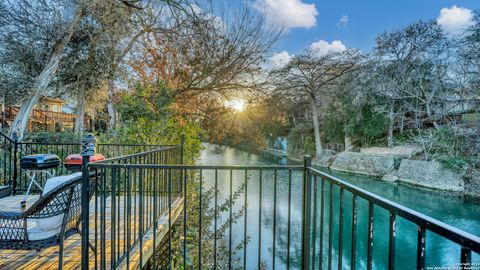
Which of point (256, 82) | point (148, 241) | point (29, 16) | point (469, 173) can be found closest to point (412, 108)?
point (469, 173)

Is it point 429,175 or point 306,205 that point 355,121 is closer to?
point 429,175

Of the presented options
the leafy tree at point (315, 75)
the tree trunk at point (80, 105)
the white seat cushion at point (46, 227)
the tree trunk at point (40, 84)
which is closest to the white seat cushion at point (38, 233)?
the white seat cushion at point (46, 227)

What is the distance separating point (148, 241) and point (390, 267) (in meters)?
2.12

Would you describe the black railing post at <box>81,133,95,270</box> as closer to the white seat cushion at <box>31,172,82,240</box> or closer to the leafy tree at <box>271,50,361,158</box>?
the white seat cushion at <box>31,172,82,240</box>

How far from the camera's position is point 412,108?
13898mm

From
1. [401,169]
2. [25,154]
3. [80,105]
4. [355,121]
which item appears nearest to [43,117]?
[80,105]

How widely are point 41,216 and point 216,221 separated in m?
1.33

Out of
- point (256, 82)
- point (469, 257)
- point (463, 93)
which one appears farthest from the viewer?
point (463, 93)

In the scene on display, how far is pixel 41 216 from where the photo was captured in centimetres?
172

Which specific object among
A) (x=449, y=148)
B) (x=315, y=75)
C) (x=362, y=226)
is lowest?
(x=362, y=226)

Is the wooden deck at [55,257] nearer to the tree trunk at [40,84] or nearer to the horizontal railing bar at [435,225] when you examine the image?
the horizontal railing bar at [435,225]

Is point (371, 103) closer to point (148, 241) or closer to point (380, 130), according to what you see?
point (380, 130)

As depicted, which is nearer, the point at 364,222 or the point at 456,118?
the point at 364,222

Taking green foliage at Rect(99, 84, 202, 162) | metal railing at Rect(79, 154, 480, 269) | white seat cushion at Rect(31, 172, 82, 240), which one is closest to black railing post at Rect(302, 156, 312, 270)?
metal railing at Rect(79, 154, 480, 269)
